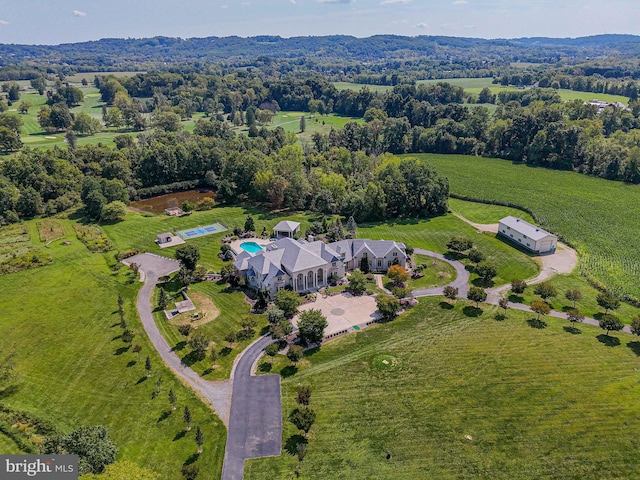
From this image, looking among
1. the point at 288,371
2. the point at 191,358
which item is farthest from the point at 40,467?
the point at 288,371

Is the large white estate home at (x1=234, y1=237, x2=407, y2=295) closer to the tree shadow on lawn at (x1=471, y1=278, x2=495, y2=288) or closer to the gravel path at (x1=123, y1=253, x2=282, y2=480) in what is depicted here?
the tree shadow on lawn at (x1=471, y1=278, x2=495, y2=288)

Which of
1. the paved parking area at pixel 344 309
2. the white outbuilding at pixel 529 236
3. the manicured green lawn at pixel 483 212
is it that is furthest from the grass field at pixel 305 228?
the paved parking area at pixel 344 309

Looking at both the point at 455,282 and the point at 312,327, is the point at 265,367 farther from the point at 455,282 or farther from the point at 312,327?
the point at 455,282

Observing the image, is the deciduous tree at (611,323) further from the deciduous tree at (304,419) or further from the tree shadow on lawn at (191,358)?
the tree shadow on lawn at (191,358)

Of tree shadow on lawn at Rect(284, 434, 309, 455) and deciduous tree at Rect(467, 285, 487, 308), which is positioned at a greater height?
deciduous tree at Rect(467, 285, 487, 308)

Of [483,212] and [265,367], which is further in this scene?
[483,212]

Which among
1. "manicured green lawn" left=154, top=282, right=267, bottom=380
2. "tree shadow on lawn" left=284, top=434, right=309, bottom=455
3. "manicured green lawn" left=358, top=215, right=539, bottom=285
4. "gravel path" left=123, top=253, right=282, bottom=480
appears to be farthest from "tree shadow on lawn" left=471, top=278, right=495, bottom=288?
"tree shadow on lawn" left=284, top=434, right=309, bottom=455
